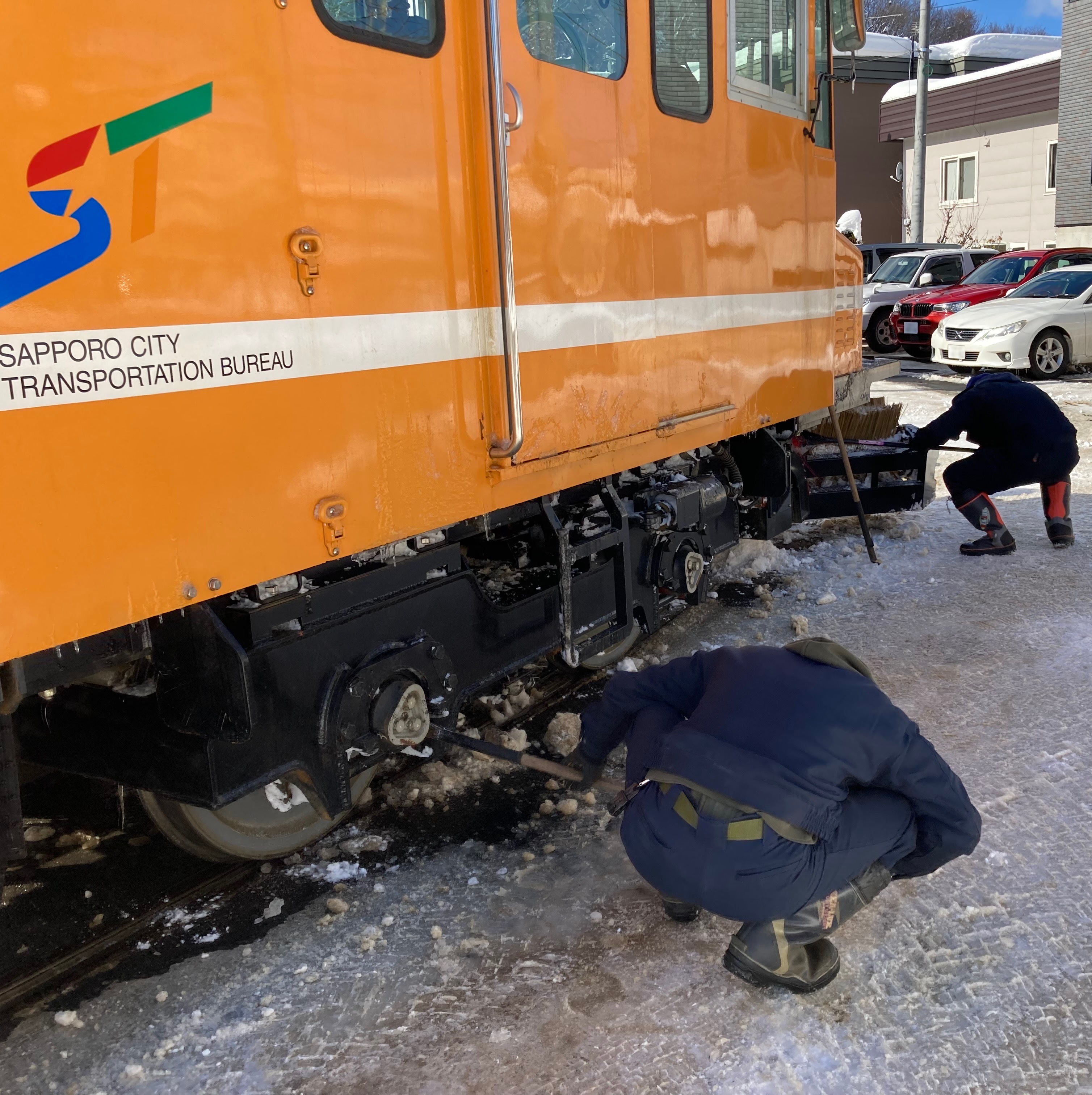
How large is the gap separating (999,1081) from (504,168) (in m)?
2.74

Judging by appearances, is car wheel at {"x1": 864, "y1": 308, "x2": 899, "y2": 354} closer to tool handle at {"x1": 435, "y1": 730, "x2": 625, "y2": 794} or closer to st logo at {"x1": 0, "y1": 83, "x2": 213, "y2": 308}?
tool handle at {"x1": 435, "y1": 730, "x2": 625, "y2": 794}

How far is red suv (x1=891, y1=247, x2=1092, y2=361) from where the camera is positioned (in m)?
17.6

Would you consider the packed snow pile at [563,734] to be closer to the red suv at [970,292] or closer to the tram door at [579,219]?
the tram door at [579,219]

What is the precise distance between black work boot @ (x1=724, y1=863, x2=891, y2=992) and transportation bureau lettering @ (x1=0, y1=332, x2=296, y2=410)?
1960 millimetres

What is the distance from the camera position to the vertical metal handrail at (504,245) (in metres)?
3.09

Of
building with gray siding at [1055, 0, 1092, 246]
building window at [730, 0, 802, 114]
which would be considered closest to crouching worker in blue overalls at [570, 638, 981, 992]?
building window at [730, 0, 802, 114]

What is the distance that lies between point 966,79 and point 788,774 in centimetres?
3495

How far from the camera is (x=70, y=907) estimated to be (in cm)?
351

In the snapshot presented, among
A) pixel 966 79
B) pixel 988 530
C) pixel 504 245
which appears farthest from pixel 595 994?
pixel 966 79

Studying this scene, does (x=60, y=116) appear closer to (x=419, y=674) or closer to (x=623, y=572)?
(x=419, y=674)

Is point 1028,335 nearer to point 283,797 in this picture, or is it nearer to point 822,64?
point 822,64

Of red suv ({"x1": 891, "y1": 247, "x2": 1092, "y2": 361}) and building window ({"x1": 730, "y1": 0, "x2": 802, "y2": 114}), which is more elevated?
building window ({"x1": 730, "y1": 0, "x2": 802, "y2": 114})

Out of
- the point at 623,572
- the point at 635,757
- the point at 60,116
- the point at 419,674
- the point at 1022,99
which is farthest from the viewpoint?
the point at 1022,99

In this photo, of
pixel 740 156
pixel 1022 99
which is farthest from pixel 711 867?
pixel 1022 99
